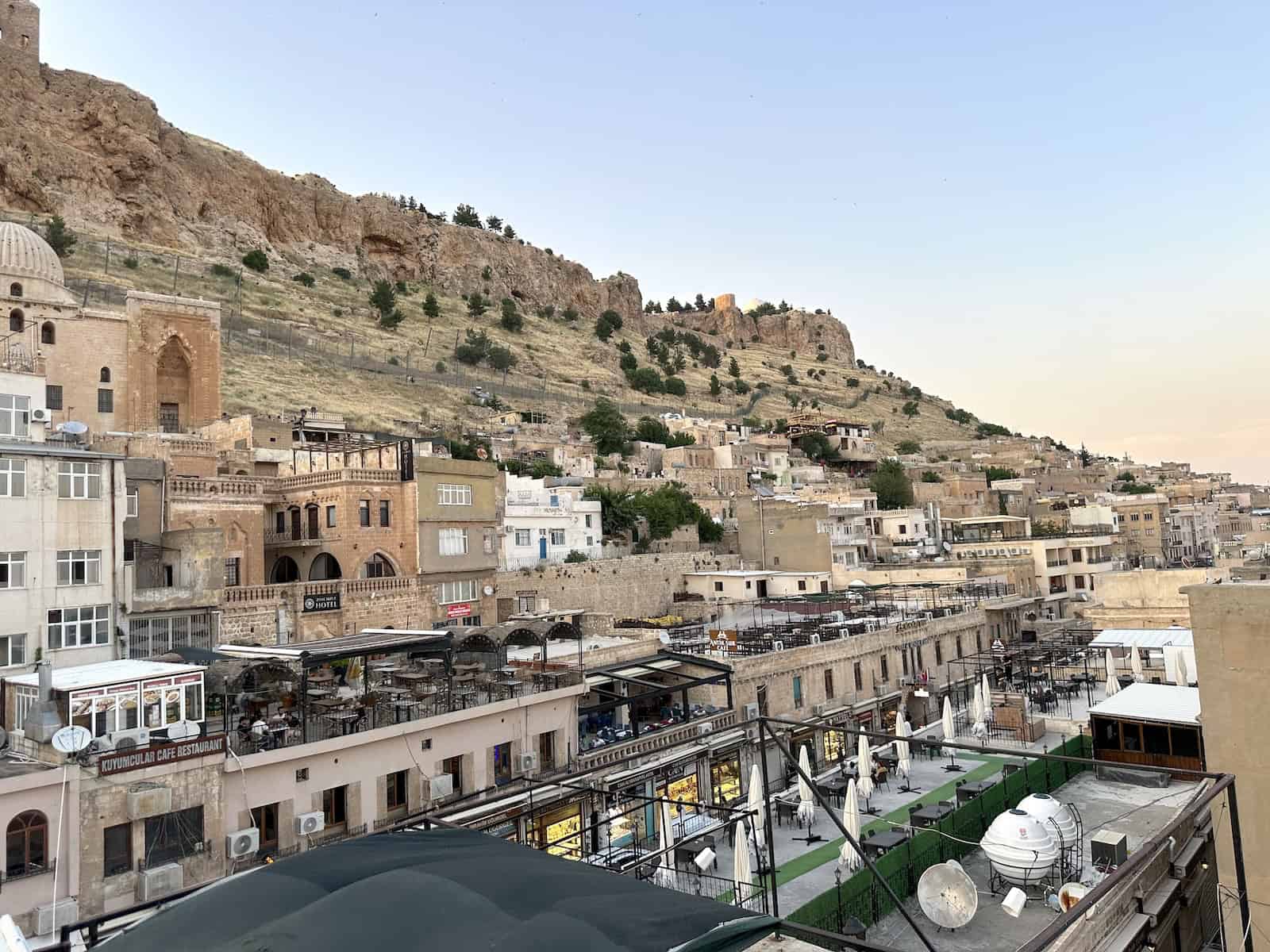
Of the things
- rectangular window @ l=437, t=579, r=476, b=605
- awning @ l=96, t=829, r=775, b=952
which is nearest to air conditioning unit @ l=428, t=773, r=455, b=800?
rectangular window @ l=437, t=579, r=476, b=605

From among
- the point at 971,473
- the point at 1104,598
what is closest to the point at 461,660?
the point at 1104,598

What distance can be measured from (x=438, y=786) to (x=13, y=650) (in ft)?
30.8

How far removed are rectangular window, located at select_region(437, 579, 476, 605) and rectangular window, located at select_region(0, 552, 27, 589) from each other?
13044 millimetres

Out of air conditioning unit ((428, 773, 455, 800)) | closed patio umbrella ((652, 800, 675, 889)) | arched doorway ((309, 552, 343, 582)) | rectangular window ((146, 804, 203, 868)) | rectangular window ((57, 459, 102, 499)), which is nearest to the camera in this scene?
rectangular window ((146, 804, 203, 868))

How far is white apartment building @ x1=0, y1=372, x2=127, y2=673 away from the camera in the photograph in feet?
61.2

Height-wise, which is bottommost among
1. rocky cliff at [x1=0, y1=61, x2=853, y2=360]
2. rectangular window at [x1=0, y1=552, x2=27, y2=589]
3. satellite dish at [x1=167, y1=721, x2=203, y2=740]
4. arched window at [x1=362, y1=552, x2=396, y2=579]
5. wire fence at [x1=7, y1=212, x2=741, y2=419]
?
satellite dish at [x1=167, y1=721, x2=203, y2=740]

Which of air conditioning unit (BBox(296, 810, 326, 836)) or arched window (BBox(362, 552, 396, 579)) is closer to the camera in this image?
air conditioning unit (BBox(296, 810, 326, 836))

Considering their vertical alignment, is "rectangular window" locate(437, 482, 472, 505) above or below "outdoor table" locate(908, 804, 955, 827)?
above

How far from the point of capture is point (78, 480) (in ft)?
65.6

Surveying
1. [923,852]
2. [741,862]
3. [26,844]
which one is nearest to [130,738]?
[26,844]

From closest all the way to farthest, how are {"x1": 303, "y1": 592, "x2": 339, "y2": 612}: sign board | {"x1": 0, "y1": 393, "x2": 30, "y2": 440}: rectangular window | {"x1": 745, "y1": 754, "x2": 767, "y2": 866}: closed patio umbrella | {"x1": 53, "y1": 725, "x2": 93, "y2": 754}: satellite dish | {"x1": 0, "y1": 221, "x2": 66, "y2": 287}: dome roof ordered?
{"x1": 53, "y1": 725, "x2": 93, "y2": 754}: satellite dish
{"x1": 745, "y1": 754, "x2": 767, "y2": 866}: closed patio umbrella
{"x1": 0, "y1": 393, "x2": 30, "y2": 440}: rectangular window
{"x1": 303, "y1": 592, "x2": 339, "y2": 612}: sign board
{"x1": 0, "y1": 221, "x2": 66, "y2": 287}: dome roof

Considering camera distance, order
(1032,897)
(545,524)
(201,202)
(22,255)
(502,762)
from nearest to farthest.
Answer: (1032,897) → (502,762) → (22,255) → (545,524) → (201,202)

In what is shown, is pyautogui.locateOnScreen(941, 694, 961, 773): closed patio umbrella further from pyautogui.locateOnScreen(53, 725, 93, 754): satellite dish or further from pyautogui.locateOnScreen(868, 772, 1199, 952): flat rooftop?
pyautogui.locateOnScreen(53, 725, 93, 754): satellite dish

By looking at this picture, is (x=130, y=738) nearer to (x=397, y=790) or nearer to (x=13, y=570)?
(x=397, y=790)
